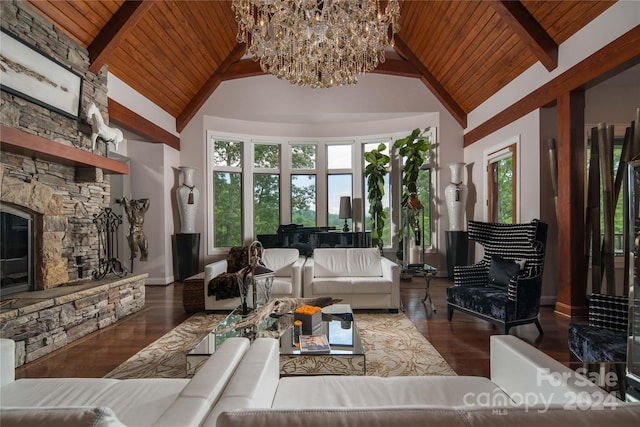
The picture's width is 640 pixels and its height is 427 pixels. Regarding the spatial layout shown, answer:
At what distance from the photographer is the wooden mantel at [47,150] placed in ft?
9.33

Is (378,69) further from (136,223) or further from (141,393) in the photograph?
(141,393)

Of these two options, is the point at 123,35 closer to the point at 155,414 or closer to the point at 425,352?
the point at 155,414

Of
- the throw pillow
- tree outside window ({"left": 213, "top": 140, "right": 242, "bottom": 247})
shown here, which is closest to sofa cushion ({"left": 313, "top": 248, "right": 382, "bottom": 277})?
the throw pillow

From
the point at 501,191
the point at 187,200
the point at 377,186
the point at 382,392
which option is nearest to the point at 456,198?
the point at 501,191

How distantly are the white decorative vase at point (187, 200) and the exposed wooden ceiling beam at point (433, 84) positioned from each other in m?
4.45

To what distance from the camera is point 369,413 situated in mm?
645

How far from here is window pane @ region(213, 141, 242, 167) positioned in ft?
23.3

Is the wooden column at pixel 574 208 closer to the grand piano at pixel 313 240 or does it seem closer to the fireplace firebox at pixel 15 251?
the grand piano at pixel 313 240

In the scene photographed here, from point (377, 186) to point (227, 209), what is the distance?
3157mm

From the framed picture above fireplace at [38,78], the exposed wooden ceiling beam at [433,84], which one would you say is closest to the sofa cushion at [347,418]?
the framed picture above fireplace at [38,78]

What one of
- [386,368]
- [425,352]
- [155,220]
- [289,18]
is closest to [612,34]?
[289,18]

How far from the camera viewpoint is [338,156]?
7.46 m

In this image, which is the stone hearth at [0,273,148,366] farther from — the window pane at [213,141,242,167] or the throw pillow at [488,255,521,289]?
the throw pillow at [488,255,521,289]

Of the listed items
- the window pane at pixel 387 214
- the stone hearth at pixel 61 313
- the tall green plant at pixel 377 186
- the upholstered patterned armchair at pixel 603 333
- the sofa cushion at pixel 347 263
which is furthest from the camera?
the window pane at pixel 387 214
